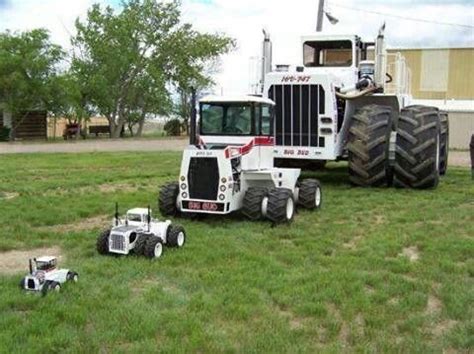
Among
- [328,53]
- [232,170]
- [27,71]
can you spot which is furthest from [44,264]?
[27,71]

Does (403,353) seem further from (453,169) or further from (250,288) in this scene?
(453,169)

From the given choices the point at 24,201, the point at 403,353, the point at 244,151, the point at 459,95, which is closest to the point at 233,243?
the point at 244,151

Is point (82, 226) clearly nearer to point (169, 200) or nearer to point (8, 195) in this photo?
point (169, 200)

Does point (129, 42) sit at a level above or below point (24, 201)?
above

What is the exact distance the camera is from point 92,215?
10484 mm

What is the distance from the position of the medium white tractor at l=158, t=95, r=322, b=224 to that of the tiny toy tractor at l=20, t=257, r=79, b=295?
130 inches

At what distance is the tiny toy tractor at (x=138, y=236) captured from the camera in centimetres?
731

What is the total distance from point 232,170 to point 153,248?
2350mm

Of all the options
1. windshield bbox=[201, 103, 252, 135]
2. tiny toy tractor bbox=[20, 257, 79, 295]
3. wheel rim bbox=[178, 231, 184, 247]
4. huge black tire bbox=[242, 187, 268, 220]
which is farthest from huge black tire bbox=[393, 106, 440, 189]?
tiny toy tractor bbox=[20, 257, 79, 295]

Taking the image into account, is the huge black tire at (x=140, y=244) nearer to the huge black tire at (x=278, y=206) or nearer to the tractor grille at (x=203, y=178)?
the tractor grille at (x=203, y=178)

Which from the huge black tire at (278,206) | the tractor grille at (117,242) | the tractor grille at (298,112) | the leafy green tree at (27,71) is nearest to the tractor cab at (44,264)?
the tractor grille at (117,242)

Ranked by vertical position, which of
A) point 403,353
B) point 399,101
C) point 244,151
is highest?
point 399,101

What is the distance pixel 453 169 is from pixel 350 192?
24.7 ft

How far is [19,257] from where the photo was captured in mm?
7559
